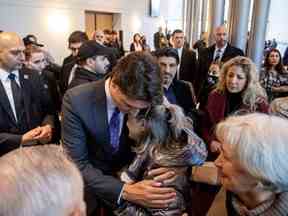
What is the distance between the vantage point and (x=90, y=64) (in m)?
2.61

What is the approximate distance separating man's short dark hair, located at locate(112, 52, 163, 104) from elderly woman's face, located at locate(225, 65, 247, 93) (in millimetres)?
1581

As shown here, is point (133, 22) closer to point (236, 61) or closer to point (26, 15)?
point (26, 15)

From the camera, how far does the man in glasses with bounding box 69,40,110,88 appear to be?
2.56 meters

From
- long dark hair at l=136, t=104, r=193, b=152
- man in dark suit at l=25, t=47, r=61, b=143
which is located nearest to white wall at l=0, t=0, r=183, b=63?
man in dark suit at l=25, t=47, r=61, b=143

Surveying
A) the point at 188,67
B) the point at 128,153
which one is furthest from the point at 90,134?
the point at 188,67

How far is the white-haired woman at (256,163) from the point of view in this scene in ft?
3.13

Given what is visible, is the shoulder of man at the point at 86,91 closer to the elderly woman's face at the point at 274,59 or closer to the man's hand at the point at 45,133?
the man's hand at the point at 45,133

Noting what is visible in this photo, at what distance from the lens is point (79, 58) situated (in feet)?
8.63

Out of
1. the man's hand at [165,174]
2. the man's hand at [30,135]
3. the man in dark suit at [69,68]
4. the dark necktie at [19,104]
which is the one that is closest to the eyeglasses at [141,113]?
the man's hand at [165,174]

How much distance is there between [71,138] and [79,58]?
58.6 inches

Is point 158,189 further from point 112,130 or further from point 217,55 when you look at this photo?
point 217,55

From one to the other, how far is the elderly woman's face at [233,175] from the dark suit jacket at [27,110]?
1.39 meters

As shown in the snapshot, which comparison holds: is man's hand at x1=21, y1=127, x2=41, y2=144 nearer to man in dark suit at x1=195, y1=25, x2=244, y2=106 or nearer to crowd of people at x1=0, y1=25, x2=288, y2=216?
crowd of people at x1=0, y1=25, x2=288, y2=216

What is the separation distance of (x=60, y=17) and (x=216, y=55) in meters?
7.20
